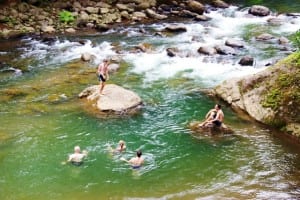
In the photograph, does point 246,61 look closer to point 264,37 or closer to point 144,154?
point 264,37

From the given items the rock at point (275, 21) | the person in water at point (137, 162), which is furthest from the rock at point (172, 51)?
the person in water at point (137, 162)

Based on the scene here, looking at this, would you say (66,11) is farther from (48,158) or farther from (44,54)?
(48,158)

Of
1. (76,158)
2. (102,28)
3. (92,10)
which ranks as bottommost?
(76,158)

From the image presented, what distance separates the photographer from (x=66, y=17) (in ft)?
99.2

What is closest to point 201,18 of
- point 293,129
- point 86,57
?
point 86,57

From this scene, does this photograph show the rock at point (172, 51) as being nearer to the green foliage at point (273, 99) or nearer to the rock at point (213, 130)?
the green foliage at point (273, 99)

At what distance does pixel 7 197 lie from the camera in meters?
12.5

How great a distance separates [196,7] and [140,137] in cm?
1899

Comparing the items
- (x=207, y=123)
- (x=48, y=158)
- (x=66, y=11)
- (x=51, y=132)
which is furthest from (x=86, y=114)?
(x=66, y=11)

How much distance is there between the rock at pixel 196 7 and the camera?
32.7 m

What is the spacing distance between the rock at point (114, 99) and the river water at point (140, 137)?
453 mm

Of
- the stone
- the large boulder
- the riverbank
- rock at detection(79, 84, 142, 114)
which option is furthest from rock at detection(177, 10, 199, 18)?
rock at detection(79, 84, 142, 114)

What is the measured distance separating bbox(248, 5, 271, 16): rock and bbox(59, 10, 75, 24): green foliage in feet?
39.3

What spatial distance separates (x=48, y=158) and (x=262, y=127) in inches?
287
